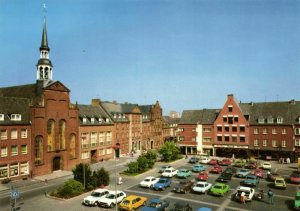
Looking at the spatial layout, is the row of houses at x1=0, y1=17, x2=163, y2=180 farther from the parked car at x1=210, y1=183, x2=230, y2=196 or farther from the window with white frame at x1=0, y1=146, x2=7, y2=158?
the parked car at x1=210, y1=183, x2=230, y2=196

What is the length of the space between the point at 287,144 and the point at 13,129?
61.2 meters

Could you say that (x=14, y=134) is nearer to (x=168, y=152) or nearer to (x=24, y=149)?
(x=24, y=149)

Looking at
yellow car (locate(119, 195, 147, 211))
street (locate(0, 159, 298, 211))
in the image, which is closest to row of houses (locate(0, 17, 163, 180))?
street (locate(0, 159, 298, 211))

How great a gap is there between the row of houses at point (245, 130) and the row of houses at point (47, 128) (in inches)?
895

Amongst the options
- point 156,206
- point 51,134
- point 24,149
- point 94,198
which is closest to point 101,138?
point 51,134

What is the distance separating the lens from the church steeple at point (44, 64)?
55562 mm

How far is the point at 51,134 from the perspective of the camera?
5500 cm

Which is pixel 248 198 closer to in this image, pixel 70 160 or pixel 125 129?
pixel 70 160

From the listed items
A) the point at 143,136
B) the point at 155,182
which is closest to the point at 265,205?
the point at 155,182

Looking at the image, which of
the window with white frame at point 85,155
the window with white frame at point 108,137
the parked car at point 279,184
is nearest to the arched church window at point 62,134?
the window with white frame at point 85,155

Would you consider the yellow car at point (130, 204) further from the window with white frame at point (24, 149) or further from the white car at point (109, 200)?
the window with white frame at point (24, 149)

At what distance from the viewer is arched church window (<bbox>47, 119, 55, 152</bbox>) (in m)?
54.3

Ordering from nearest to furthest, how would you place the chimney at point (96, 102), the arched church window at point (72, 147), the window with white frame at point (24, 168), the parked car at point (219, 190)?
the parked car at point (219, 190) → the window with white frame at point (24, 168) → the arched church window at point (72, 147) → the chimney at point (96, 102)

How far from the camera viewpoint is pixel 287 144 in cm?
6731
